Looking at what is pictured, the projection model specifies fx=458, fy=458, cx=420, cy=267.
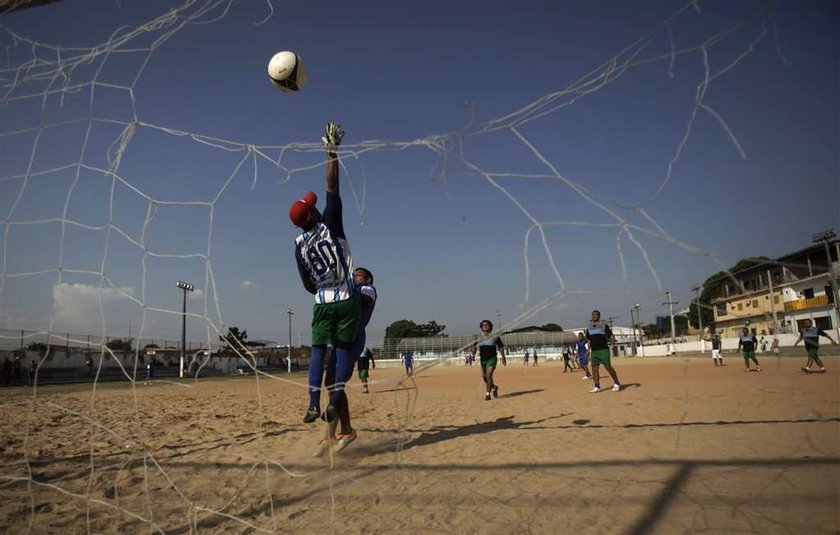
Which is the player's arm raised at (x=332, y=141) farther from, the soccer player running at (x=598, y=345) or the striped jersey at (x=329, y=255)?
the soccer player running at (x=598, y=345)

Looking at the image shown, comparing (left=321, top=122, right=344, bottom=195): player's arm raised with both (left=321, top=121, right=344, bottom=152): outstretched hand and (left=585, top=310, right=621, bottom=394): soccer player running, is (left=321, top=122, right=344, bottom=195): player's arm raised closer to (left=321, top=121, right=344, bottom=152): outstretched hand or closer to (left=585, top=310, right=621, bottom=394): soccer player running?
(left=321, top=121, right=344, bottom=152): outstretched hand

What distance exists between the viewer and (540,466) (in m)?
3.43

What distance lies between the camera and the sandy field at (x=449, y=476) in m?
2.51

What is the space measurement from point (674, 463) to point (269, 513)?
2833 millimetres

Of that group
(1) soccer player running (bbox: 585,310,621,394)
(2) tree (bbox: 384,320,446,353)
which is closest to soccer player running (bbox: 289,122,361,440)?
(1) soccer player running (bbox: 585,310,621,394)

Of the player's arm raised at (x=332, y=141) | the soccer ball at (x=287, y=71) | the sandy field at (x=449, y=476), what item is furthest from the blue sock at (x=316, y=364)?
the soccer ball at (x=287, y=71)

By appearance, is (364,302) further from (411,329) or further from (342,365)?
(411,329)

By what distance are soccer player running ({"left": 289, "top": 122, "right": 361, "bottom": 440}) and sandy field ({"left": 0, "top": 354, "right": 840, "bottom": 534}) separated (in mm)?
639

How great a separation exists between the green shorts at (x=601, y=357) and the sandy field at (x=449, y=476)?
338 cm

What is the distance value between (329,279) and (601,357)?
7.16 m

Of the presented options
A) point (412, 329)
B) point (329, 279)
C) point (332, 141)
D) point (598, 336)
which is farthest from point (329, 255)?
point (412, 329)

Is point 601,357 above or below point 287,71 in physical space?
below

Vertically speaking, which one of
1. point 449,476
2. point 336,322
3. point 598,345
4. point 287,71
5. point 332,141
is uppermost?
point 287,71

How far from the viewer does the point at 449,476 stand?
10.8 feet
